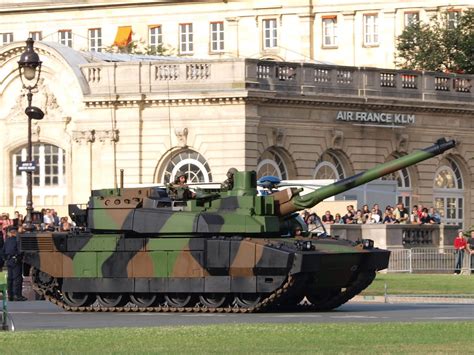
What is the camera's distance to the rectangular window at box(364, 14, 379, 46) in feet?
357

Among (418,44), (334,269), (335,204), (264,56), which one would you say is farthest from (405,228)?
(264,56)

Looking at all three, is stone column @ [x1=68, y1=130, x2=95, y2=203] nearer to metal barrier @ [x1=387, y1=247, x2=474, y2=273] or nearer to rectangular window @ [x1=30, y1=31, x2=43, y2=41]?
metal barrier @ [x1=387, y1=247, x2=474, y2=273]

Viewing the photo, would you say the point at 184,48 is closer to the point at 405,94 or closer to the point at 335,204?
the point at 405,94

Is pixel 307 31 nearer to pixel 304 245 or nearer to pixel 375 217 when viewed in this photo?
pixel 375 217

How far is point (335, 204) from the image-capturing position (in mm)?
67188

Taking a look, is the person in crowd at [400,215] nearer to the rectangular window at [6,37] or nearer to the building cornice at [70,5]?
the building cornice at [70,5]

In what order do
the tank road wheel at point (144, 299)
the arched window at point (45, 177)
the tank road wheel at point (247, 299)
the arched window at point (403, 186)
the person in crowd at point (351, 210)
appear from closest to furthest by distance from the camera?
the tank road wheel at point (247, 299) → the tank road wheel at point (144, 299) → the person in crowd at point (351, 210) → the arched window at point (45, 177) → the arched window at point (403, 186)

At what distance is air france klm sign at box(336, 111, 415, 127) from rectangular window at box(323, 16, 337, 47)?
3328 centimetres

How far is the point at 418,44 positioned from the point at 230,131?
68.2ft

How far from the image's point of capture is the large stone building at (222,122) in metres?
71.6

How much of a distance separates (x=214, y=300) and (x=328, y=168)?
3616 cm

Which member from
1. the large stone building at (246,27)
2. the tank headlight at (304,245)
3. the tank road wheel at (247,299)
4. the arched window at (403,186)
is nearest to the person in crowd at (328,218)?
the arched window at (403,186)

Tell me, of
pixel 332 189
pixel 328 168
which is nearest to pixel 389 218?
pixel 328 168

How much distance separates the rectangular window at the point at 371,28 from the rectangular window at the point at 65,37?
48.6ft
